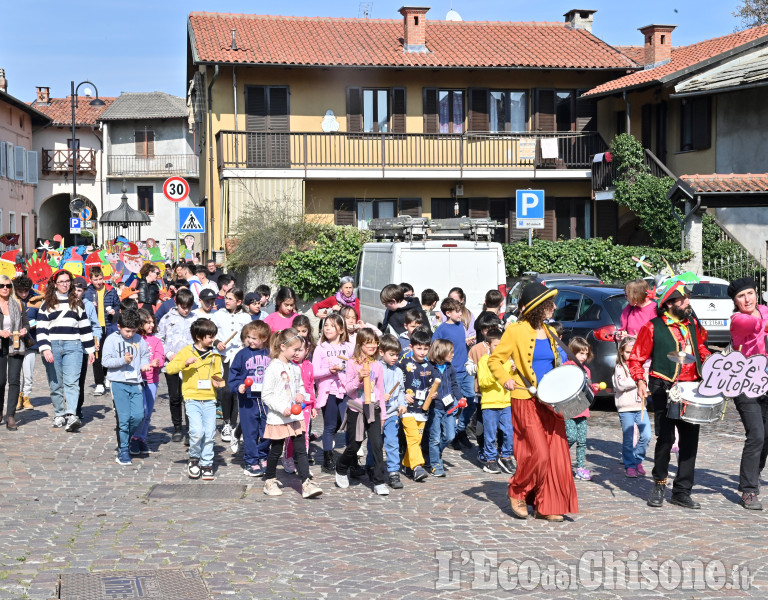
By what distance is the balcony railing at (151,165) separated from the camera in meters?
66.9

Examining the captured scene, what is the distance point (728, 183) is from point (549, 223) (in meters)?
11.5

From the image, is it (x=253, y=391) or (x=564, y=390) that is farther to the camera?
(x=253, y=391)

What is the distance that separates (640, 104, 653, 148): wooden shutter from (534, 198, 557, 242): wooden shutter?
3.35 m

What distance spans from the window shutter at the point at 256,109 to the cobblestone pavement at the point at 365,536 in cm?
2401

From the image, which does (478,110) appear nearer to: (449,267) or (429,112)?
(429,112)

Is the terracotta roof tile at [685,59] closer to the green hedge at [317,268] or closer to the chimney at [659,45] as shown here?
the chimney at [659,45]

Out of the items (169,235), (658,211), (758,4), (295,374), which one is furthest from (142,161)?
(295,374)

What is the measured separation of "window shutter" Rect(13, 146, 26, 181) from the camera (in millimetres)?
52906

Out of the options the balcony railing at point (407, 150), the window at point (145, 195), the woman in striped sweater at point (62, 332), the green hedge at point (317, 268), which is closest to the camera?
the woman in striped sweater at point (62, 332)

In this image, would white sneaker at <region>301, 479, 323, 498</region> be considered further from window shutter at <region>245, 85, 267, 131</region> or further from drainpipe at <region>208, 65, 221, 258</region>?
window shutter at <region>245, 85, 267, 131</region>

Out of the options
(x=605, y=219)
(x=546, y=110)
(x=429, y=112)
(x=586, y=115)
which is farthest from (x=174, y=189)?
(x=586, y=115)

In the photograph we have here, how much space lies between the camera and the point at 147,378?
37.5 feet

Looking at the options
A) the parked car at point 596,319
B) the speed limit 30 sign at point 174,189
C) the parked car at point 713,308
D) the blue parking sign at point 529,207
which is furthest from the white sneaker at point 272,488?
the blue parking sign at point 529,207

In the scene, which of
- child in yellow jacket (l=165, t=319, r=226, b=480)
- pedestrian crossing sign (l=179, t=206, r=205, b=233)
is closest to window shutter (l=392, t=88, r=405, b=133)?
pedestrian crossing sign (l=179, t=206, r=205, b=233)
